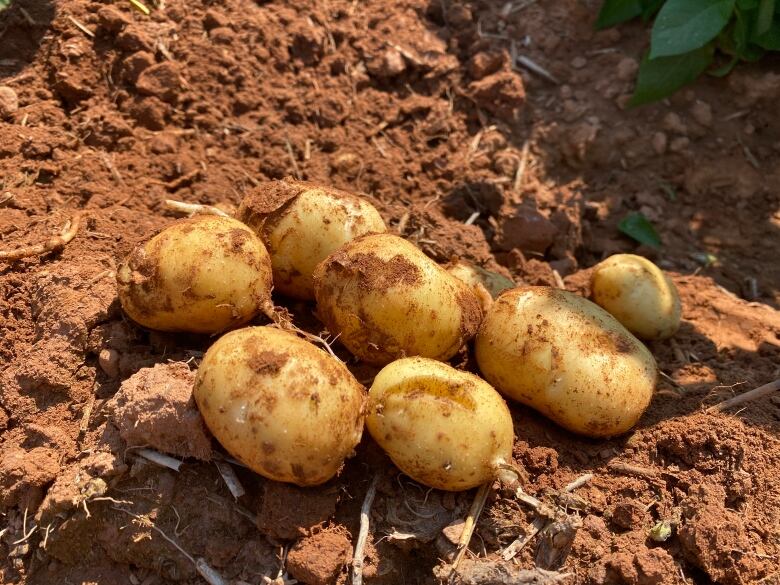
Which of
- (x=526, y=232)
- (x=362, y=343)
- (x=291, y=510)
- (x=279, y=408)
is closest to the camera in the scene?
(x=279, y=408)

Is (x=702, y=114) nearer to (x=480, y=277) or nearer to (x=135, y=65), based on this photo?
(x=480, y=277)

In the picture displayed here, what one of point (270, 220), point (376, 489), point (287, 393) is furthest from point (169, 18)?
point (376, 489)

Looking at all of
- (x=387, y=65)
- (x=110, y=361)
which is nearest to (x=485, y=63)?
(x=387, y=65)

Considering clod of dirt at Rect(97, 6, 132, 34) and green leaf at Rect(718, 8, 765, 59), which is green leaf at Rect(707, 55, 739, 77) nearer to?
green leaf at Rect(718, 8, 765, 59)

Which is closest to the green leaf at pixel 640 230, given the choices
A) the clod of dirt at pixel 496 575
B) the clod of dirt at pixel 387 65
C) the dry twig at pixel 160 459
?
the clod of dirt at pixel 387 65

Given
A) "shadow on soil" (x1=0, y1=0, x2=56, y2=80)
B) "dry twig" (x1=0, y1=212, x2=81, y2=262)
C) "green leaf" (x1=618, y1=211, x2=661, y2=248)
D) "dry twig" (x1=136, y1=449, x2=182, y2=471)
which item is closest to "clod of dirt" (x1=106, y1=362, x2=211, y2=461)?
"dry twig" (x1=136, y1=449, x2=182, y2=471)

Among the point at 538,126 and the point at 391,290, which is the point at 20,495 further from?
the point at 538,126
